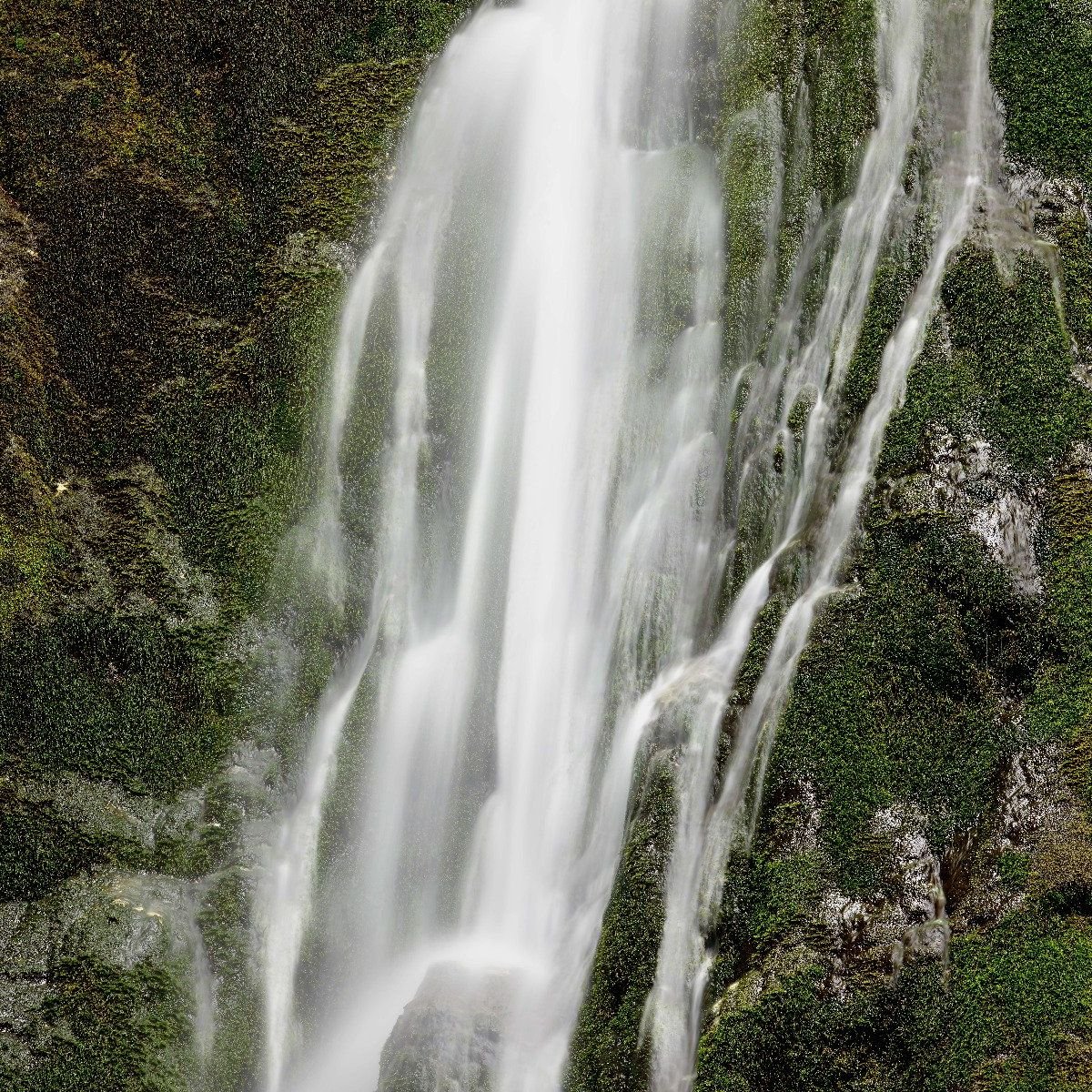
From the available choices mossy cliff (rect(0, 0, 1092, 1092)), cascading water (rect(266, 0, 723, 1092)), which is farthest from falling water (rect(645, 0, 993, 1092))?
cascading water (rect(266, 0, 723, 1092))

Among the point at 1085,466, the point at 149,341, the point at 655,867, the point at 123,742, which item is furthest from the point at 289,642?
the point at 1085,466

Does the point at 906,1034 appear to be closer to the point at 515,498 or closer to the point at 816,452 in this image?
the point at 816,452

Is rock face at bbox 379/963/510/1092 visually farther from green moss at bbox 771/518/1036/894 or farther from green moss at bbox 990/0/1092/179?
green moss at bbox 990/0/1092/179

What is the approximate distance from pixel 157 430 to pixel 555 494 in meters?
2.96

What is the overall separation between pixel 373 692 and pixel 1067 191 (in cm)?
605

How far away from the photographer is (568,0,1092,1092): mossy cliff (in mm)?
7820

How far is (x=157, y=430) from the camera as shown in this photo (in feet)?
31.6

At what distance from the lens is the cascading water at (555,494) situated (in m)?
8.75

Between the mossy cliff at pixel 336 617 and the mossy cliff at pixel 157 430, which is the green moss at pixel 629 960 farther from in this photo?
the mossy cliff at pixel 157 430

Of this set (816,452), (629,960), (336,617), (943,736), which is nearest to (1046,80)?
(816,452)

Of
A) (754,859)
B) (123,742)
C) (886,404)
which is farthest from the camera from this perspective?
(123,742)

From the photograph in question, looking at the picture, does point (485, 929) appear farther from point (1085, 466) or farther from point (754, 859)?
Result: point (1085, 466)

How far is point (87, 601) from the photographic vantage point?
9469 millimetres

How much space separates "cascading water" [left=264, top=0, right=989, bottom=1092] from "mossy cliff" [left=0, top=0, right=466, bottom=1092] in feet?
1.47
